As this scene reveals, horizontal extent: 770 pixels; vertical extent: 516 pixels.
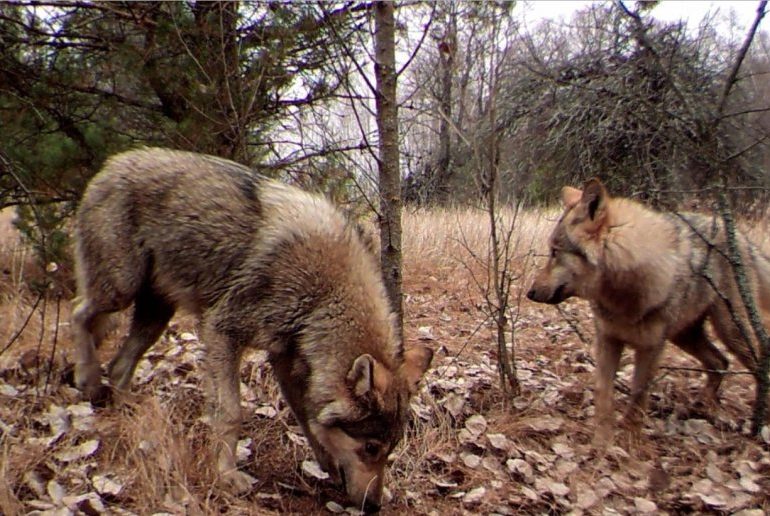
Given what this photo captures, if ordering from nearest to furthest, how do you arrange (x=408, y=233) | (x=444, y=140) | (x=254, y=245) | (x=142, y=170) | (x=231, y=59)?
(x=254, y=245)
(x=142, y=170)
(x=231, y=59)
(x=408, y=233)
(x=444, y=140)

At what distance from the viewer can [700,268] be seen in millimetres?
5152

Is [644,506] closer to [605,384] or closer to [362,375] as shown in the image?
[605,384]

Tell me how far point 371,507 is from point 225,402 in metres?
1.00

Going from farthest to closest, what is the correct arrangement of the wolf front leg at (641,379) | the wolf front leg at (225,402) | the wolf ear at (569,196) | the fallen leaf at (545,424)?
1. the wolf ear at (569,196)
2. the wolf front leg at (641,379)
3. the fallen leaf at (545,424)
4. the wolf front leg at (225,402)

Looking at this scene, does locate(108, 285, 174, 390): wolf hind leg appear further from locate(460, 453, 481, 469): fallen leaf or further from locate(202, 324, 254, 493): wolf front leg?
locate(460, 453, 481, 469): fallen leaf

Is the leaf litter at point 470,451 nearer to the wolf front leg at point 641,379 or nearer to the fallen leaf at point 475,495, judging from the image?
the fallen leaf at point 475,495

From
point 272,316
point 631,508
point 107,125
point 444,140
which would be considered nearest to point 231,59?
point 107,125

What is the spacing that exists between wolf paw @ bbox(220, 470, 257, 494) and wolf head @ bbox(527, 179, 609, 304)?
234cm

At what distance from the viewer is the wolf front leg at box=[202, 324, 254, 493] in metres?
3.99

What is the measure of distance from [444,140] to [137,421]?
1484 centimetres

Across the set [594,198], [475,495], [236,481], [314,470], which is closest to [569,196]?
[594,198]

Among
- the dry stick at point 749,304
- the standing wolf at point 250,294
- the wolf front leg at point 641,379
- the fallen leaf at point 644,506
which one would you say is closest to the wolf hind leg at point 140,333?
the standing wolf at point 250,294

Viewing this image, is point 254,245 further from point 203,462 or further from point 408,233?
point 408,233

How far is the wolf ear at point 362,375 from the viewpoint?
3688 mm
